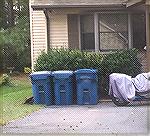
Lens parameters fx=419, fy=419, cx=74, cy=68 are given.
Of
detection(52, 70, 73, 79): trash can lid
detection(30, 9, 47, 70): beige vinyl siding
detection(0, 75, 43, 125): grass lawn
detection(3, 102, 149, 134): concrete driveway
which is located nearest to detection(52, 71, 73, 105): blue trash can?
detection(52, 70, 73, 79): trash can lid

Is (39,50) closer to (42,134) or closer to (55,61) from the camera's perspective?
(55,61)

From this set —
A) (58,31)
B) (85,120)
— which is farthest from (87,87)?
(58,31)

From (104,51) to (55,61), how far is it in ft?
8.04

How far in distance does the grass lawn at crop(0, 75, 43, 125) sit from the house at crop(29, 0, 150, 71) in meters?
1.61

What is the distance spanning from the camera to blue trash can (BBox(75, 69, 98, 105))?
11961mm

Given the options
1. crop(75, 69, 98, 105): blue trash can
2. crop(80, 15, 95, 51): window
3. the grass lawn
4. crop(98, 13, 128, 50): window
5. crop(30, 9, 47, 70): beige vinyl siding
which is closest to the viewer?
the grass lawn

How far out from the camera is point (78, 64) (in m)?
12.8

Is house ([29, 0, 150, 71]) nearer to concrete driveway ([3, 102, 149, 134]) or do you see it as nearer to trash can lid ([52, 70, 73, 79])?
trash can lid ([52, 70, 73, 79])

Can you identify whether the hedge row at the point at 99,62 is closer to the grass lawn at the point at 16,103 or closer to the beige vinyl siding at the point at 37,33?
the grass lawn at the point at 16,103

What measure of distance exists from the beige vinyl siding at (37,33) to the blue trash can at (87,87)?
3.67m

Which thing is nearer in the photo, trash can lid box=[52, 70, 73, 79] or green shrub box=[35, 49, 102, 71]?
trash can lid box=[52, 70, 73, 79]

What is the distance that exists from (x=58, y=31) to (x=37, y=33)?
2.75ft

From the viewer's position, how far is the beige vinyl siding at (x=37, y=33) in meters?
15.4

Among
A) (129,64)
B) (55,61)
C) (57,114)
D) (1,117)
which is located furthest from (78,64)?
(1,117)
